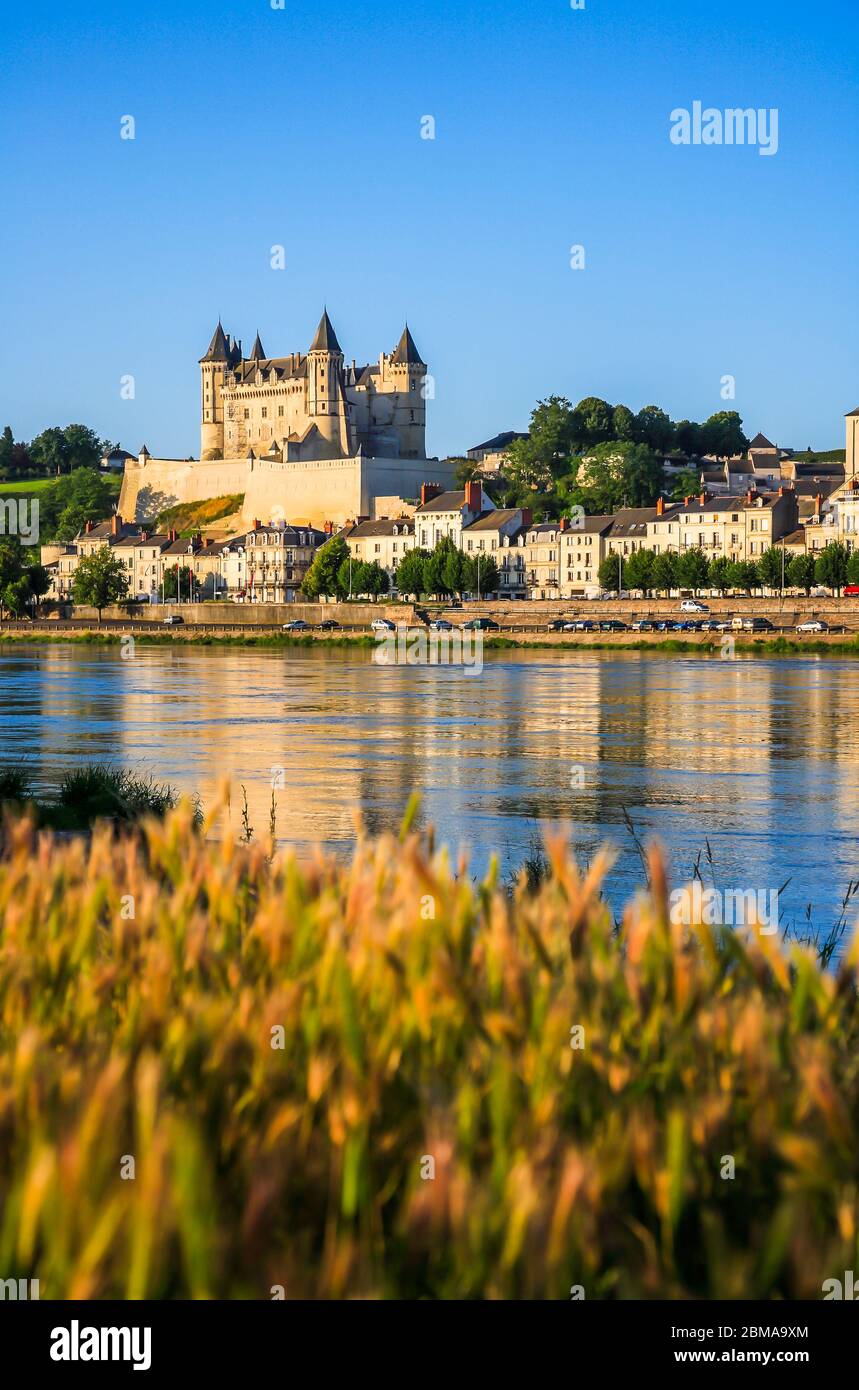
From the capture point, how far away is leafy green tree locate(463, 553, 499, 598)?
10000cm

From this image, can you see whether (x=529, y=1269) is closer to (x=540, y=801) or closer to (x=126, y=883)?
(x=126, y=883)

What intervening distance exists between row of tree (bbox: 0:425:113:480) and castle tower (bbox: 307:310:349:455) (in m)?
64.9

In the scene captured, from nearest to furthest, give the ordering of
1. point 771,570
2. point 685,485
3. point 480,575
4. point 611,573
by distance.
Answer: point 771,570
point 611,573
point 480,575
point 685,485

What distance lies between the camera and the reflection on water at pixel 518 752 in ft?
49.2

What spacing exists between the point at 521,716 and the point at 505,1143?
2984 centimetres

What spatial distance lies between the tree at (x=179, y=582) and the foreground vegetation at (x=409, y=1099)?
11426 cm

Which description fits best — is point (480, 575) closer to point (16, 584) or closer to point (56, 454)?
point (16, 584)

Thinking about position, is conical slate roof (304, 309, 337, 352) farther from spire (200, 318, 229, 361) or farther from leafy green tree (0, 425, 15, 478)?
leafy green tree (0, 425, 15, 478)

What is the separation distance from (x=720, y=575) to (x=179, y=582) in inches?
1700

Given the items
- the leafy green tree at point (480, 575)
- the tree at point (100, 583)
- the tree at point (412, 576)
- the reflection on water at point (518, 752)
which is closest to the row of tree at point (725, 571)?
the leafy green tree at point (480, 575)

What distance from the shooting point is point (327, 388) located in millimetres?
126812

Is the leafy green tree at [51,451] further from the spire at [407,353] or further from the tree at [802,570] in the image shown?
the tree at [802,570]

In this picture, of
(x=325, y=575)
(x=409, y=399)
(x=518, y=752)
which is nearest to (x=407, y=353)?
(x=409, y=399)
